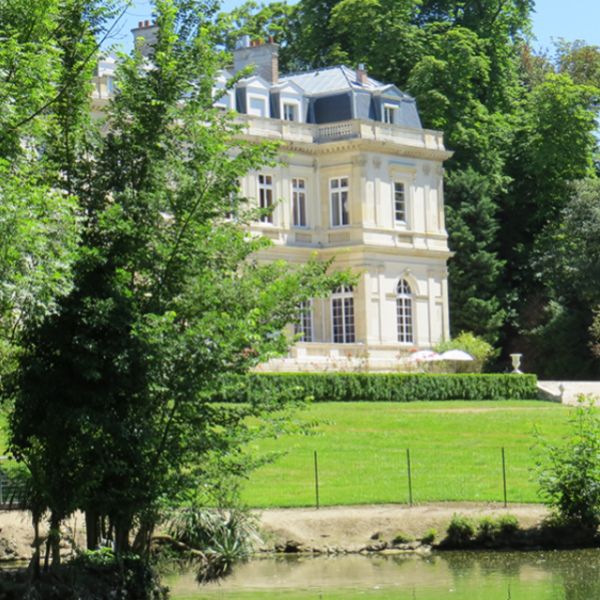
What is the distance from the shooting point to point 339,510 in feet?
72.0

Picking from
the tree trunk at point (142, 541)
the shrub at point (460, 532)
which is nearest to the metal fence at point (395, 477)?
the shrub at point (460, 532)

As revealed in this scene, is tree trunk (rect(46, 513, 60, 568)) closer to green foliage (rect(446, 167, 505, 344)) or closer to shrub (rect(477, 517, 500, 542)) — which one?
shrub (rect(477, 517, 500, 542))

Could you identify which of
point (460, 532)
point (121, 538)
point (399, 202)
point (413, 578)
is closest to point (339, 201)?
point (399, 202)

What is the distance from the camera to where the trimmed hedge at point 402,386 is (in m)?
36.9

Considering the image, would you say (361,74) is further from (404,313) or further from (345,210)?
(404,313)

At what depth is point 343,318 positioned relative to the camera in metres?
50.2

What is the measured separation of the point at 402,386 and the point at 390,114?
16.0 meters

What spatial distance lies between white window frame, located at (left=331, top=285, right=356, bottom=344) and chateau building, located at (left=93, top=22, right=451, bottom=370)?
0.13 feet

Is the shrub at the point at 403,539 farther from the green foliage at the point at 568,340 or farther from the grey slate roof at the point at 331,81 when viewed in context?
the grey slate roof at the point at 331,81

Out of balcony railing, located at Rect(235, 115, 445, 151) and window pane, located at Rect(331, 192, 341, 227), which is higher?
balcony railing, located at Rect(235, 115, 445, 151)

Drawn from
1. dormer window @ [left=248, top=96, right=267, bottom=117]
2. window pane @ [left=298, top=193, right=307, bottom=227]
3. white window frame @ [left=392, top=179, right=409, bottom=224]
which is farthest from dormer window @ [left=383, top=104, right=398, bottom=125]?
dormer window @ [left=248, top=96, right=267, bottom=117]

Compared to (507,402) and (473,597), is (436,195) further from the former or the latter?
(473,597)

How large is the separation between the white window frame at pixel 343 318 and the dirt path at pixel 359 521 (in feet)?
91.8

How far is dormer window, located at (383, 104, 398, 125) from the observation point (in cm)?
5153
